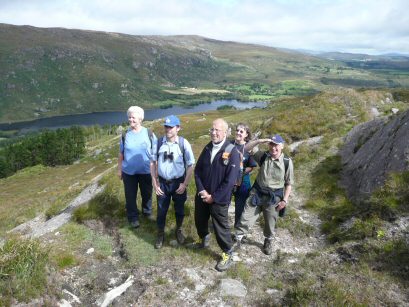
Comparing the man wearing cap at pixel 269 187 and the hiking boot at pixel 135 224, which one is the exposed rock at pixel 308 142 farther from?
the hiking boot at pixel 135 224

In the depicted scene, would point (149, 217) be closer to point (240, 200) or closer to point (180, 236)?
point (180, 236)

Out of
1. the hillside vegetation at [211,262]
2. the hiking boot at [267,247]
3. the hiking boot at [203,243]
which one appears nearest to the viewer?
the hillside vegetation at [211,262]

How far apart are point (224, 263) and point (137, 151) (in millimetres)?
4107

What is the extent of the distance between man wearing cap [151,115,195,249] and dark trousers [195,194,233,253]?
73 cm

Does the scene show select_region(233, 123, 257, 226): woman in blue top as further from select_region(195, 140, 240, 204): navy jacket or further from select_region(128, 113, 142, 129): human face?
select_region(128, 113, 142, 129): human face

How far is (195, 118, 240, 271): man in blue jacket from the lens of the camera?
821cm

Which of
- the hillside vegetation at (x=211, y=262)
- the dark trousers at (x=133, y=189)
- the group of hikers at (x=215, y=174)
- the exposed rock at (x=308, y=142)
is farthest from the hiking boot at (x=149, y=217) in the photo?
the exposed rock at (x=308, y=142)

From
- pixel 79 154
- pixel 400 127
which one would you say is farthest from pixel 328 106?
pixel 79 154

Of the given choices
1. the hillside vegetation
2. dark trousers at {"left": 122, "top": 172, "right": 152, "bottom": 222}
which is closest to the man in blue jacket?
the hillside vegetation

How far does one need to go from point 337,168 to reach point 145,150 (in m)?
9.55

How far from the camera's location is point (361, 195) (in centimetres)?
1205

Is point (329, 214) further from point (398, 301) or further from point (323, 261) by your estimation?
point (398, 301)

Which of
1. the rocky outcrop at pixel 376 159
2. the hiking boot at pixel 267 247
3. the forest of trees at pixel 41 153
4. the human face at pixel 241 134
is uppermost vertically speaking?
the human face at pixel 241 134

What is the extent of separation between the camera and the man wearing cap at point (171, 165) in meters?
9.06
